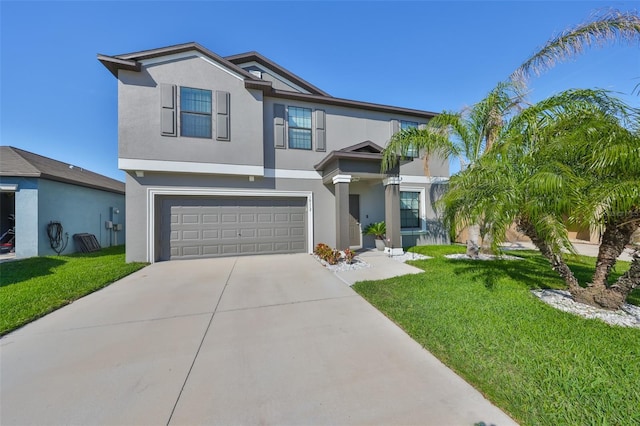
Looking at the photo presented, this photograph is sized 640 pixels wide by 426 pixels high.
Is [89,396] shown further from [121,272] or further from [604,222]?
[604,222]

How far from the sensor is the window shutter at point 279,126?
930 centimetres

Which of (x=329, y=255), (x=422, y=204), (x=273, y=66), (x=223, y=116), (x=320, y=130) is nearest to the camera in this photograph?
(x=329, y=255)

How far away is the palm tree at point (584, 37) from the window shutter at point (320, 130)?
6.30 m

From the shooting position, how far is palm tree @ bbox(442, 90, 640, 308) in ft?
10.5

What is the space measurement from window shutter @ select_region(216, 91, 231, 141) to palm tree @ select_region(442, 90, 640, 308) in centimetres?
767

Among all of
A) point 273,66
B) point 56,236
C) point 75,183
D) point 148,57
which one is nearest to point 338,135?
point 273,66

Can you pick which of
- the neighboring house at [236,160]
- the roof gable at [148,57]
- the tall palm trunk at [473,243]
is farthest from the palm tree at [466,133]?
the roof gable at [148,57]

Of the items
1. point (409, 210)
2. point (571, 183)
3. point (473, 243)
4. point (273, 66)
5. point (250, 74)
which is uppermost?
point (273, 66)

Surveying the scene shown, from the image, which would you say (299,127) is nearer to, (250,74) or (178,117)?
(250,74)

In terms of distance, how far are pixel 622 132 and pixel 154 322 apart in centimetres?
744

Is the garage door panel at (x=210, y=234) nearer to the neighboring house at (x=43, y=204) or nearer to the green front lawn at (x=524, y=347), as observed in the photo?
the green front lawn at (x=524, y=347)

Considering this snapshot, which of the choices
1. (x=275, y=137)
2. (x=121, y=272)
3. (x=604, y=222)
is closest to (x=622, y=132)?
(x=604, y=222)

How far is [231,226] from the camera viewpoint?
9078 mm

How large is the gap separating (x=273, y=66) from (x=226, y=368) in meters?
11.5
